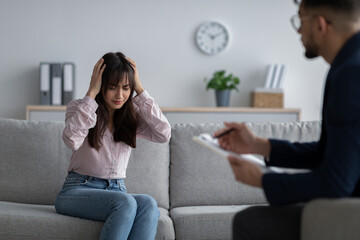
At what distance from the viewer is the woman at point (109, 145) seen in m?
2.18

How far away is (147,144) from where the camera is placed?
9.34 ft

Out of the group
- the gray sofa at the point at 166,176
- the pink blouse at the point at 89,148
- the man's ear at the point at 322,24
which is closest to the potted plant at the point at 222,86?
the gray sofa at the point at 166,176

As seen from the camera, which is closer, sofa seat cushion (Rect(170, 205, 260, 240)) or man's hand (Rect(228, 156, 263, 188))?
man's hand (Rect(228, 156, 263, 188))

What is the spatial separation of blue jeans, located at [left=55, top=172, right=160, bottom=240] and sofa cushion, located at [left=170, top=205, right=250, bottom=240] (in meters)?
0.26

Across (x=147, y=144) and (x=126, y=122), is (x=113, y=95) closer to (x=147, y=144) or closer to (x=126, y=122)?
(x=126, y=122)

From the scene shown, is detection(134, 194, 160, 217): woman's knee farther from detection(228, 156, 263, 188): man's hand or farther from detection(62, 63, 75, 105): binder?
detection(62, 63, 75, 105): binder

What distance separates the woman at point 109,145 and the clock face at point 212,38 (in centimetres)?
273

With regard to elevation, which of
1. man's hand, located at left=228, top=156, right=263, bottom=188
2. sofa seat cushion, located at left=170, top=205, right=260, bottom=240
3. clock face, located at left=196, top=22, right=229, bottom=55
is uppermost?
clock face, located at left=196, top=22, right=229, bottom=55

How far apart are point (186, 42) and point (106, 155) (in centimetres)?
300

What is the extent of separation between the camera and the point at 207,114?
4.85 m

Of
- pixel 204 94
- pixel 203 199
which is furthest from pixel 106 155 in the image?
pixel 204 94

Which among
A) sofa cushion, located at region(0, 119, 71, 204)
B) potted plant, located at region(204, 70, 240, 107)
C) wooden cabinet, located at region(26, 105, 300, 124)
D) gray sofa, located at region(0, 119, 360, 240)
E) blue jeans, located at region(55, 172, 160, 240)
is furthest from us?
potted plant, located at region(204, 70, 240, 107)

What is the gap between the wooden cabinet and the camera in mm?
4758

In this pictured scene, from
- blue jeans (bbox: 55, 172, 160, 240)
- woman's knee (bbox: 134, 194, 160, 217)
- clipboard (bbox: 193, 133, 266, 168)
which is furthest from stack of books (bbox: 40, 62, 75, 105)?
clipboard (bbox: 193, 133, 266, 168)
